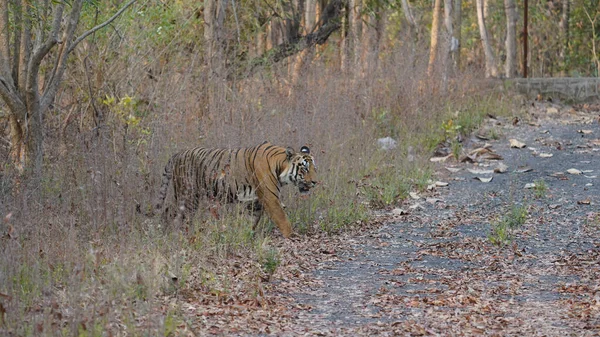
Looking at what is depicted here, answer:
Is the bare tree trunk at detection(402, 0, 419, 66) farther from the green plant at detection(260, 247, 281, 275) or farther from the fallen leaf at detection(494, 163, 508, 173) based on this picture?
the green plant at detection(260, 247, 281, 275)

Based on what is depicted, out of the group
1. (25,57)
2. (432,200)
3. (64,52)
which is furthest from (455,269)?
(25,57)

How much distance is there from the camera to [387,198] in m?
10.3

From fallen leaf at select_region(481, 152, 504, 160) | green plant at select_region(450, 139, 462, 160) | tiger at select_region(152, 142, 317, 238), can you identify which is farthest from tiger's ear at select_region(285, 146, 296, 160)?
fallen leaf at select_region(481, 152, 504, 160)

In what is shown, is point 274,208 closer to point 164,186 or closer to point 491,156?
point 164,186

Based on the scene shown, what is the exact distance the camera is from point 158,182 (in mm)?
8234

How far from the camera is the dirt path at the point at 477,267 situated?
5773 mm

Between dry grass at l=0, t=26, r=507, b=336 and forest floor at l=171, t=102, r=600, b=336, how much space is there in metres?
0.29

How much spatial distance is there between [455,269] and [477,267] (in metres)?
0.18

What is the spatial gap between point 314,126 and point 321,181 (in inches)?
42.7

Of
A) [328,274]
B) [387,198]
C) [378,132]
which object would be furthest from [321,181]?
[378,132]

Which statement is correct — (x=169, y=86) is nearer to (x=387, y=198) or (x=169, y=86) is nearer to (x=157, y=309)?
(x=387, y=198)

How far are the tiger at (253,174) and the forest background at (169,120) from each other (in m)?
0.26

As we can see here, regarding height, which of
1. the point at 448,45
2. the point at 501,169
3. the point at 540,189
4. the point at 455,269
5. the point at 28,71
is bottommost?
the point at 455,269

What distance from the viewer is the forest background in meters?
6.21
